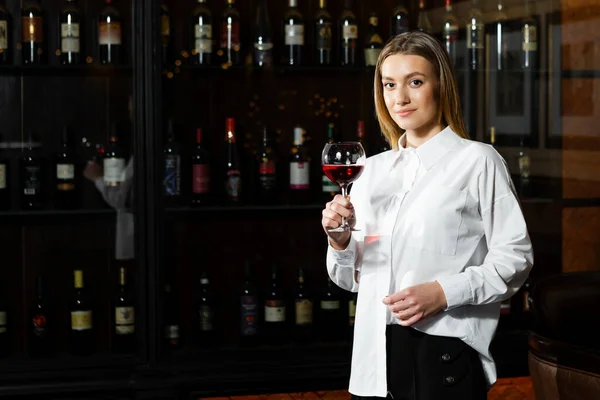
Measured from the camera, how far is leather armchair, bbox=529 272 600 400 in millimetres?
1760

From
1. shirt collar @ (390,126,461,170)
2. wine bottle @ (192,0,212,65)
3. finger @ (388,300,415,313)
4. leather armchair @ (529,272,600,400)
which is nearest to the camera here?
finger @ (388,300,415,313)

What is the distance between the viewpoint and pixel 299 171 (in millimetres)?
3016

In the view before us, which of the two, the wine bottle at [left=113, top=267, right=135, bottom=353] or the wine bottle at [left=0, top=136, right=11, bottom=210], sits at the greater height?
the wine bottle at [left=0, top=136, right=11, bottom=210]

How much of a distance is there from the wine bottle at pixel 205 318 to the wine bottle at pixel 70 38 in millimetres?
855

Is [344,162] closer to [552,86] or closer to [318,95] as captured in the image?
[318,95]

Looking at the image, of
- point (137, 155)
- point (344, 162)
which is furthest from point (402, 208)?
point (137, 155)

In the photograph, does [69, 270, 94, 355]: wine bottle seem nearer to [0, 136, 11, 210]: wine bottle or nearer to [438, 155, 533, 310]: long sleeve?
[0, 136, 11, 210]: wine bottle

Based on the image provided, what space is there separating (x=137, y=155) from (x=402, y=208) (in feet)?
4.51

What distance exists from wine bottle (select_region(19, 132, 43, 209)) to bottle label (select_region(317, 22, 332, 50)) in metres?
1.03

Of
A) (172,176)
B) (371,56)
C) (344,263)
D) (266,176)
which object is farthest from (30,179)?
(344,263)

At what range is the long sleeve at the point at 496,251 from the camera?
1.56 meters

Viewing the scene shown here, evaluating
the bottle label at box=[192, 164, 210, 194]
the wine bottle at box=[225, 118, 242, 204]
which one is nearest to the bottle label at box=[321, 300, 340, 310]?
the wine bottle at box=[225, 118, 242, 204]

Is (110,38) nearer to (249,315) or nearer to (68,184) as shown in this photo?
(68,184)

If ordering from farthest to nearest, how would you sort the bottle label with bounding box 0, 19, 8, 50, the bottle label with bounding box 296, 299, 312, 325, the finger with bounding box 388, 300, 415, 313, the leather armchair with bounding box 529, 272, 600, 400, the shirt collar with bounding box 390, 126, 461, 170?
1. the bottle label with bounding box 296, 299, 312, 325
2. the bottle label with bounding box 0, 19, 8, 50
3. the leather armchair with bounding box 529, 272, 600, 400
4. the shirt collar with bounding box 390, 126, 461, 170
5. the finger with bounding box 388, 300, 415, 313
